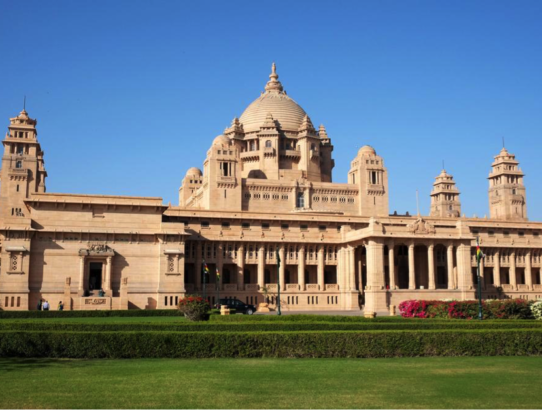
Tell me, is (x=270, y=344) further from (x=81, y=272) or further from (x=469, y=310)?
(x=81, y=272)

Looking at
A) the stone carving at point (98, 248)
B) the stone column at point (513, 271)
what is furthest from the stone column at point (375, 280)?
the stone carving at point (98, 248)

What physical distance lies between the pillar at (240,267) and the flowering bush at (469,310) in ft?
87.6

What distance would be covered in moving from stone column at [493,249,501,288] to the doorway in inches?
1790

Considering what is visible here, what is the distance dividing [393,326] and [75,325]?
15.1 m

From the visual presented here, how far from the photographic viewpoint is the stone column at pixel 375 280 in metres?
58.8

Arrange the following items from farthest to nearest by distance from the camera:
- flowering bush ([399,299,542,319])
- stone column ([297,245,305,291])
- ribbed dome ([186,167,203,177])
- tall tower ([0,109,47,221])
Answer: ribbed dome ([186,167,203,177]) < tall tower ([0,109,47,221]) < stone column ([297,245,305,291]) < flowering bush ([399,299,542,319])

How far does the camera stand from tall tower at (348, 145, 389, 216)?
82.7 m

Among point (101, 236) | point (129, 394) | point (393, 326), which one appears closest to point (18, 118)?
point (101, 236)

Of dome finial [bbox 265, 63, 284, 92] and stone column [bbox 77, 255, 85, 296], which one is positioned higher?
dome finial [bbox 265, 63, 284, 92]

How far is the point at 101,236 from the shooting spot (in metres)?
57.5

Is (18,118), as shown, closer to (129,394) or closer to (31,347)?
(31,347)

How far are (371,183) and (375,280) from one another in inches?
1049

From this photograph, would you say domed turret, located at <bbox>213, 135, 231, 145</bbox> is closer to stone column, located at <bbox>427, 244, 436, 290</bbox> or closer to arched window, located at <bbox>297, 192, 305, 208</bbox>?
arched window, located at <bbox>297, 192, 305, 208</bbox>

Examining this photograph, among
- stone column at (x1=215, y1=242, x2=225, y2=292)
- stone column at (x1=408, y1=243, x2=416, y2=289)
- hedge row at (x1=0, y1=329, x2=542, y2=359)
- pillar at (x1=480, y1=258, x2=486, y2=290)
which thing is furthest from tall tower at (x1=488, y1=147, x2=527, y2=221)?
hedge row at (x1=0, y1=329, x2=542, y2=359)
